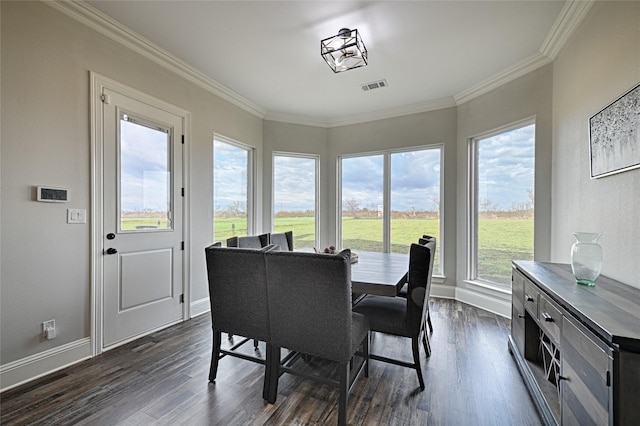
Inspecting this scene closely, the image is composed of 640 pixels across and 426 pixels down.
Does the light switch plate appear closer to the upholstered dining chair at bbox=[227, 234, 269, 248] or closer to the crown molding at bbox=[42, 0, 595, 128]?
the upholstered dining chair at bbox=[227, 234, 269, 248]

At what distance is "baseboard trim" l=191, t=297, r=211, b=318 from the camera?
3292 mm

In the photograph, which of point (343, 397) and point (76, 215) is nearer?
point (343, 397)

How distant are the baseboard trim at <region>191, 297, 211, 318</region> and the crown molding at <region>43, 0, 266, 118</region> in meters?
2.62

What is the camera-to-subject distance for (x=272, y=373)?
1.79 metres

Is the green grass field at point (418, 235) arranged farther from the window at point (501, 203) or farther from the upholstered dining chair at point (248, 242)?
the upholstered dining chair at point (248, 242)

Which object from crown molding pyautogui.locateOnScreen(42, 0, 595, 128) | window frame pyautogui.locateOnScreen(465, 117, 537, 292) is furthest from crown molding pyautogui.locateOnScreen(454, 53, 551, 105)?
window frame pyautogui.locateOnScreen(465, 117, 537, 292)

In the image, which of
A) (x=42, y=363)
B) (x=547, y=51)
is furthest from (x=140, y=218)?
(x=547, y=51)

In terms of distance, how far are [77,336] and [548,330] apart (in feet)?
10.9

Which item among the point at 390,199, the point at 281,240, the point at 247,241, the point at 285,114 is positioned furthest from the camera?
the point at 285,114

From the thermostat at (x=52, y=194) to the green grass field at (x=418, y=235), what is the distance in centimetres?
168

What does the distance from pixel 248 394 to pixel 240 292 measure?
2.28ft

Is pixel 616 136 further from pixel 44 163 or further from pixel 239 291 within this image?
pixel 44 163

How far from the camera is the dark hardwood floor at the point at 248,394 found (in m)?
1.64

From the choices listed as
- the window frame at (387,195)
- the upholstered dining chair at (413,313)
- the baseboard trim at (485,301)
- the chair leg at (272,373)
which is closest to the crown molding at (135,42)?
the window frame at (387,195)
